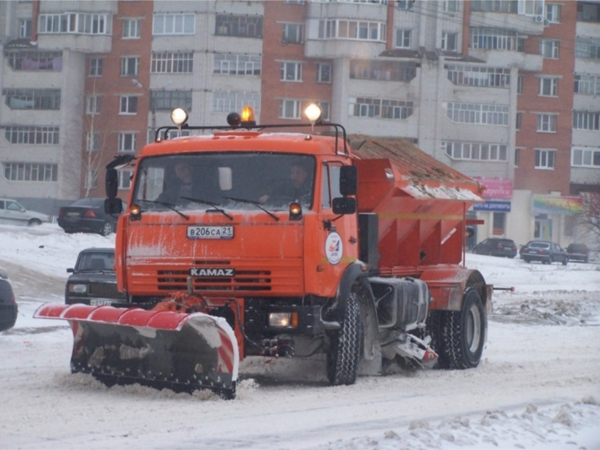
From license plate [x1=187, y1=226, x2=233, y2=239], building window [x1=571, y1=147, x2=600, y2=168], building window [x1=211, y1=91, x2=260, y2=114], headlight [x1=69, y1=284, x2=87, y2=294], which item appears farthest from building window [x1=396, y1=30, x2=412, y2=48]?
license plate [x1=187, y1=226, x2=233, y2=239]

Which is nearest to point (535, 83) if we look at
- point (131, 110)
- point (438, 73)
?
point (438, 73)

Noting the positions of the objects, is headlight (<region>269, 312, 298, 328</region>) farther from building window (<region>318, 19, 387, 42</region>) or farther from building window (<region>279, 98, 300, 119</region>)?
building window (<region>279, 98, 300, 119</region>)

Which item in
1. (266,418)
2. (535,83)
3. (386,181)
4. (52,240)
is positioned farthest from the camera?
(535,83)

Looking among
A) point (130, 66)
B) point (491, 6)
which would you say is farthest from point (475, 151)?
point (130, 66)

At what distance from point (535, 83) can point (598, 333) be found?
48775mm

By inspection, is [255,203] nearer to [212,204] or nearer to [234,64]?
[212,204]

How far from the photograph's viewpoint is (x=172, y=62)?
59.1m

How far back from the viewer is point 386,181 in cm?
1200

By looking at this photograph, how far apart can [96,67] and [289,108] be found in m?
12.0

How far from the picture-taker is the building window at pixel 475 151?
6162 centimetres

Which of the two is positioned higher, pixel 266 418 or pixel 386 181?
pixel 386 181

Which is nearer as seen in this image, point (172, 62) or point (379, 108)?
point (172, 62)

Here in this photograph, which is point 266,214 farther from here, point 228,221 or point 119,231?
point 119,231

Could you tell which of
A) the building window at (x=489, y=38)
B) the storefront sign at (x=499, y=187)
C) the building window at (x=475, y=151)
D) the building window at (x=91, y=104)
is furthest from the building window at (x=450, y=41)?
the building window at (x=91, y=104)
